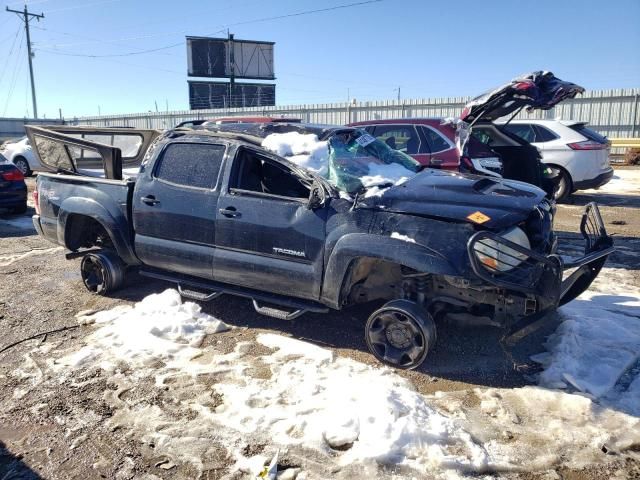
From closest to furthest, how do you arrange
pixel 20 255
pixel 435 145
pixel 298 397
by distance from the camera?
pixel 298 397, pixel 20 255, pixel 435 145

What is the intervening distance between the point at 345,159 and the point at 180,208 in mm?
→ 1588

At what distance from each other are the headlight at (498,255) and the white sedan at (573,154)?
7873 millimetres

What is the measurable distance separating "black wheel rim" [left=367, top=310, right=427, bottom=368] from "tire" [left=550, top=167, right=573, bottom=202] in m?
8.52

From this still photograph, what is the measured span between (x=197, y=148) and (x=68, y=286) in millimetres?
2542

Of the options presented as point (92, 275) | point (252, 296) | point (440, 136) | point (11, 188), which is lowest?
point (92, 275)

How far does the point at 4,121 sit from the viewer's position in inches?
1369

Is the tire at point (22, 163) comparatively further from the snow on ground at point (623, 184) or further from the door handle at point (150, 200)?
the snow on ground at point (623, 184)

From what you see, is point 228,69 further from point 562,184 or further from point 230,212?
point 230,212

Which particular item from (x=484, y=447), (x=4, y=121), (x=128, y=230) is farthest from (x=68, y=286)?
(x=4, y=121)

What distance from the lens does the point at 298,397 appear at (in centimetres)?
354

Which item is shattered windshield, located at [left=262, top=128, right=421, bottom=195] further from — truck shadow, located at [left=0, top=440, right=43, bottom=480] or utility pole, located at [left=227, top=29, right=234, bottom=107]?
utility pole, located at [left=227, top=29, right=234, bottom=107]

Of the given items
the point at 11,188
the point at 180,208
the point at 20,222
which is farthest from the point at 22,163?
the point at 180,208

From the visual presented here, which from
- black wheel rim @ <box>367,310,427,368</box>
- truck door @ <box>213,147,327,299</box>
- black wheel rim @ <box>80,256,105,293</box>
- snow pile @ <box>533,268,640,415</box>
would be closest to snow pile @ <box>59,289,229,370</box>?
truck door @ <box>213,147,327,299</box>

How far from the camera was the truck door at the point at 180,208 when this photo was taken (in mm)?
4746
